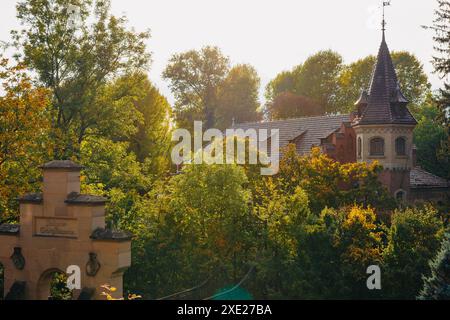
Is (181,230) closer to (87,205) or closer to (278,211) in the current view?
(278,211)

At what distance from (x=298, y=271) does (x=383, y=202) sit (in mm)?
9676

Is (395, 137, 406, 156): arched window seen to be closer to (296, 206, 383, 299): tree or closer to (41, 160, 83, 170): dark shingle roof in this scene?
(296, 206, 383, 299): tree

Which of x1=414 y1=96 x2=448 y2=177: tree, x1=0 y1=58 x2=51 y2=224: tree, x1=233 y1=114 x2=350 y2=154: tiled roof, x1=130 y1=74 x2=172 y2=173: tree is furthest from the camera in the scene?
x1=414 y1=96 x2=448 y2=177: tree

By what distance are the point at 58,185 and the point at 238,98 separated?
7070cm

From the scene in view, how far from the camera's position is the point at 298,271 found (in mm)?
25766

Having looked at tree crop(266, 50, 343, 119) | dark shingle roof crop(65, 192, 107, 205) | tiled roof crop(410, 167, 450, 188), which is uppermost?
tree crop(266, 50, 343, 119)

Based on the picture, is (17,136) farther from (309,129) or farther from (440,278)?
(309,129)

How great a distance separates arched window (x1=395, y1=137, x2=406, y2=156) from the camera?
39531mm

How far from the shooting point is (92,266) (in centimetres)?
1553

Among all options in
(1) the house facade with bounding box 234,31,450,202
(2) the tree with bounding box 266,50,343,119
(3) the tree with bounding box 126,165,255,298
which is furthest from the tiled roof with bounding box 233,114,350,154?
(2) the tree with bounding box 266,50,343,119

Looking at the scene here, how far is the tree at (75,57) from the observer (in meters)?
33.3

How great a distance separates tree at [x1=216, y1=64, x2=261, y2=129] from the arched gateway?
6668 centimetres

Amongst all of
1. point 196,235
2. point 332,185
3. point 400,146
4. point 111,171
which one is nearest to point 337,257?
point 196,235
